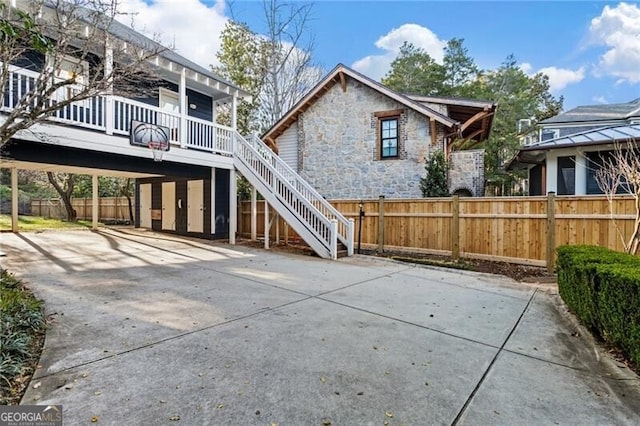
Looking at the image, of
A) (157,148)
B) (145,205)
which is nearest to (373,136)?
(157,148)

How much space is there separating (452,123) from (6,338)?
38.2 feet

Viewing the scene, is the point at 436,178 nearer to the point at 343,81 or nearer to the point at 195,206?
the point at 343,81

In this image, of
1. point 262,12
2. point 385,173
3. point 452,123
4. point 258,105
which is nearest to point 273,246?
point 385,173

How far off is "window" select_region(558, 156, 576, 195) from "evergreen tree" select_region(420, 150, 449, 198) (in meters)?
3.41

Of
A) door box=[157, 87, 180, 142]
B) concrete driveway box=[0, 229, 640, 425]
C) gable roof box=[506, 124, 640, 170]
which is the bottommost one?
concrete driveway box=[0, 229, 640, 425]

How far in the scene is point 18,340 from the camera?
2.91 metres

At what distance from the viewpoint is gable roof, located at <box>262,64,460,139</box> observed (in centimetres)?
1141

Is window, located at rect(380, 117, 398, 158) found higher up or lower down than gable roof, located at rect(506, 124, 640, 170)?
higher up

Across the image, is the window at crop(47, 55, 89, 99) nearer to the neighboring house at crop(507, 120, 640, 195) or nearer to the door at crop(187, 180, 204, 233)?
the door at crop(187, 180, 204, 233)

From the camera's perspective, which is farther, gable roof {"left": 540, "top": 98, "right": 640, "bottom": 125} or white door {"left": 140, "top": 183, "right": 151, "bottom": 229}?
gable roof {"left": 540, "top": 98, "right": 640, "bottom": 125}

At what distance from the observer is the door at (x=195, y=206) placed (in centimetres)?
1199

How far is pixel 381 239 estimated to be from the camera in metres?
9.61

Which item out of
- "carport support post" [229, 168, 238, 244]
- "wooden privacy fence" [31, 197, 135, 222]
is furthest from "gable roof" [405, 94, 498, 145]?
"wooden privacy fence" [31, 197, 135, 222]

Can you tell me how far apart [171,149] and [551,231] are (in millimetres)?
9558
